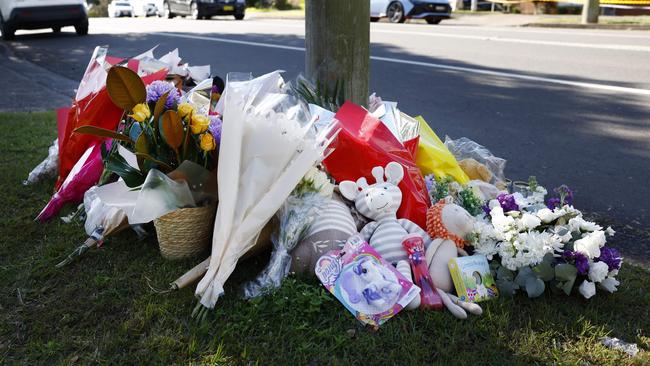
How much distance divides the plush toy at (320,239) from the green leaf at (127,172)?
760mm

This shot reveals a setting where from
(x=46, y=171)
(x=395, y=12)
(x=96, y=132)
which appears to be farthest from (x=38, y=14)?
(x=96, y=132)

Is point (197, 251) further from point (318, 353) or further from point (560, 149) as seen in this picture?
point (560, 149)

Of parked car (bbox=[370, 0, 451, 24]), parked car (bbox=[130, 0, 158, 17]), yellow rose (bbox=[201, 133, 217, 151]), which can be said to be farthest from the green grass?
parked car (bbox=[130, 0, 158, 17])

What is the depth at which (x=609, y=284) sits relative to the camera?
95.8 inches

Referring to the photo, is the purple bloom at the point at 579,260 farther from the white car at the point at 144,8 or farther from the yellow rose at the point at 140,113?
the white car at the point at 144,8

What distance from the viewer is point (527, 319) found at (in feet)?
7.56

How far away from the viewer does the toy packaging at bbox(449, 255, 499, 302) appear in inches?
95.8

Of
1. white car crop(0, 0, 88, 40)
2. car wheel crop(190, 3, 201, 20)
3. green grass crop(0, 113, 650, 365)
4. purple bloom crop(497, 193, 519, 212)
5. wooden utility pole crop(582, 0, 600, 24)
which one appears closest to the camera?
green grass crop(0, 113, 650, 365)

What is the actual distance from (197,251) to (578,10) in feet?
65.1

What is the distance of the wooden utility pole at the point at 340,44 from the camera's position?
11.0ft

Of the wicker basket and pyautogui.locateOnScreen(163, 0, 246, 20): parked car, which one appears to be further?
pyautogui.locateOnScreen(163, 0, 246, 20): parked car

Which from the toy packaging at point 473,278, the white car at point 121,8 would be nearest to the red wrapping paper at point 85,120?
the toy packaging at point 473,278

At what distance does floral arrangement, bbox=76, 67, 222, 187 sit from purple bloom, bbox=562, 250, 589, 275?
1575 millimetres

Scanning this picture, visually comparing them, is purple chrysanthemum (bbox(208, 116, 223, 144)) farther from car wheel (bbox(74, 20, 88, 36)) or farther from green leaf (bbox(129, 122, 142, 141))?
car wheel (bbox(74, 20, 88, 36))
